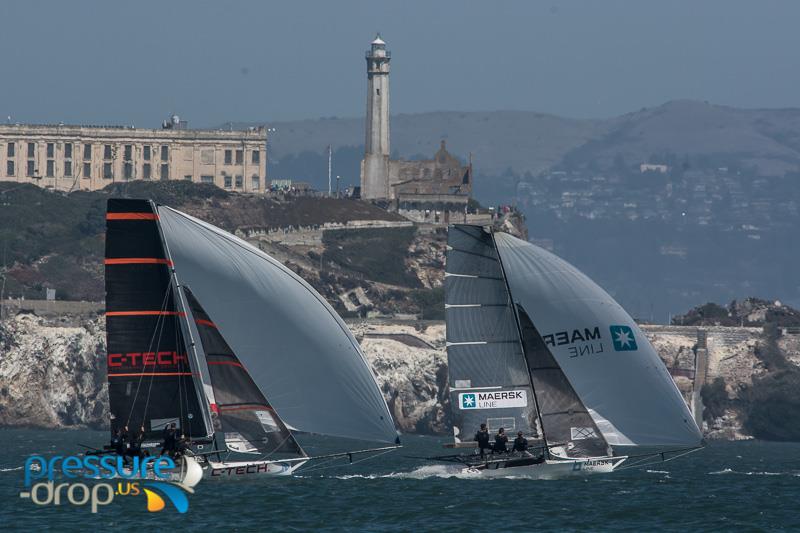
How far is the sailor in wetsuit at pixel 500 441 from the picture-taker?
179 feet

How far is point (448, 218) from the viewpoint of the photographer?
510ft

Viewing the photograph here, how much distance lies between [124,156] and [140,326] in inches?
4328

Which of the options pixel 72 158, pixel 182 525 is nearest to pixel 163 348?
pixel 182 525

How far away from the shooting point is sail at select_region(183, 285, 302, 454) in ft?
165

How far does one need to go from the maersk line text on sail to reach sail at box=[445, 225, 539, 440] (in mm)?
1207

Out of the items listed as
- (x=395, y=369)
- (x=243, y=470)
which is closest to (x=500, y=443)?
(x=243, y=470)

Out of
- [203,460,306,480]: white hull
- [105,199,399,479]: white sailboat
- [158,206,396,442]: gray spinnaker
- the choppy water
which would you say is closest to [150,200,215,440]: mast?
[105,199,399,479]: white sailboat

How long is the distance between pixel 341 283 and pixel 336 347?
274ft

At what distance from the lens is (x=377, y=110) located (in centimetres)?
15212

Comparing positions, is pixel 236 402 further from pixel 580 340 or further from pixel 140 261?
pixel 580 340

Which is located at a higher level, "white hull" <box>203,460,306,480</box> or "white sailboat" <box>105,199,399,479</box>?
"white sailboat" <box>105,199,399,479</box>

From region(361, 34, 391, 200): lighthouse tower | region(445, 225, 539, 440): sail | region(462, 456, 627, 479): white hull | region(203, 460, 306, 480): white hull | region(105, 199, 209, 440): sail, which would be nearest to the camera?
region(105, 199, 209, 440): sail

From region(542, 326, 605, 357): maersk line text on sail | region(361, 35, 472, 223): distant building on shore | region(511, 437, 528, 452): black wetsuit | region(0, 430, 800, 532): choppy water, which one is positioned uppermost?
region(361, 35, 472, 223): distant building on shore

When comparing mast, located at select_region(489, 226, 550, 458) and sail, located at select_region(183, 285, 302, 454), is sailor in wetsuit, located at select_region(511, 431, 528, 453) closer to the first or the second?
mast, located at select_region(489, 226, 550, 458)
